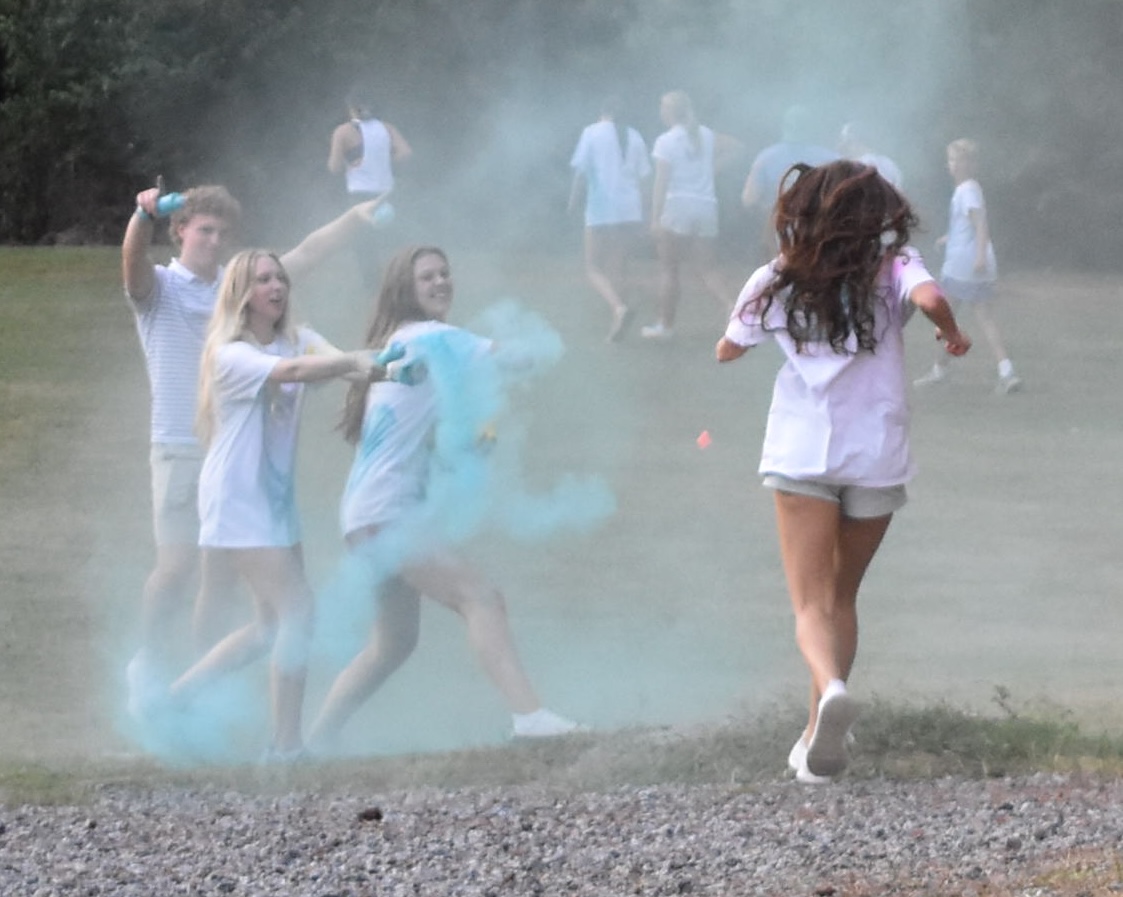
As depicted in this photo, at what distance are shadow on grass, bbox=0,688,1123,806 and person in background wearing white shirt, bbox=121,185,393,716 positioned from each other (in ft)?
1.70

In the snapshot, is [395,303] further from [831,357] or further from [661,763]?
[661,763]

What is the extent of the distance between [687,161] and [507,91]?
1256 mm

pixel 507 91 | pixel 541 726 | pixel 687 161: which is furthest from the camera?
pixel 507 91

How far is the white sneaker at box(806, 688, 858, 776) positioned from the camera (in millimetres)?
4516

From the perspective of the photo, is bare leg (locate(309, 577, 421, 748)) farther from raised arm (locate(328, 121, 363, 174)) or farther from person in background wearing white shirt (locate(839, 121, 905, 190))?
raised arm (locate(328, 121, 363, 174))

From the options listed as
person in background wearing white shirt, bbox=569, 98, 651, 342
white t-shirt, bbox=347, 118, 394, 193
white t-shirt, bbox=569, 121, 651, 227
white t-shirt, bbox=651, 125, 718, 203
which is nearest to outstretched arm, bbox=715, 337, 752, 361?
person in background wearing white shirt, bbox=569, 98, 651, 342

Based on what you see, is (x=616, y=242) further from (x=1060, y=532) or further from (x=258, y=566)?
(x=258, y=566)

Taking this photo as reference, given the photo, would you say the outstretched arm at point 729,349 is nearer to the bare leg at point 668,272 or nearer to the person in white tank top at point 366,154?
the bare leg at point 668,272

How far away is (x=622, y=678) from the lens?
6391 millimetres

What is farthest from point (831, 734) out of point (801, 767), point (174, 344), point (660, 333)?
point (660, 333)

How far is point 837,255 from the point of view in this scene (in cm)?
476

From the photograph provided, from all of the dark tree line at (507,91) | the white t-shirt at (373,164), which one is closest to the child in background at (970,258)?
the dark tree line at (507,91)

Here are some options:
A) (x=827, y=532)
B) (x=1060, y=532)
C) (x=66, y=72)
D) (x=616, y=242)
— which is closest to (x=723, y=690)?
(x=827, y=532)

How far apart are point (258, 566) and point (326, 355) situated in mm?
583
